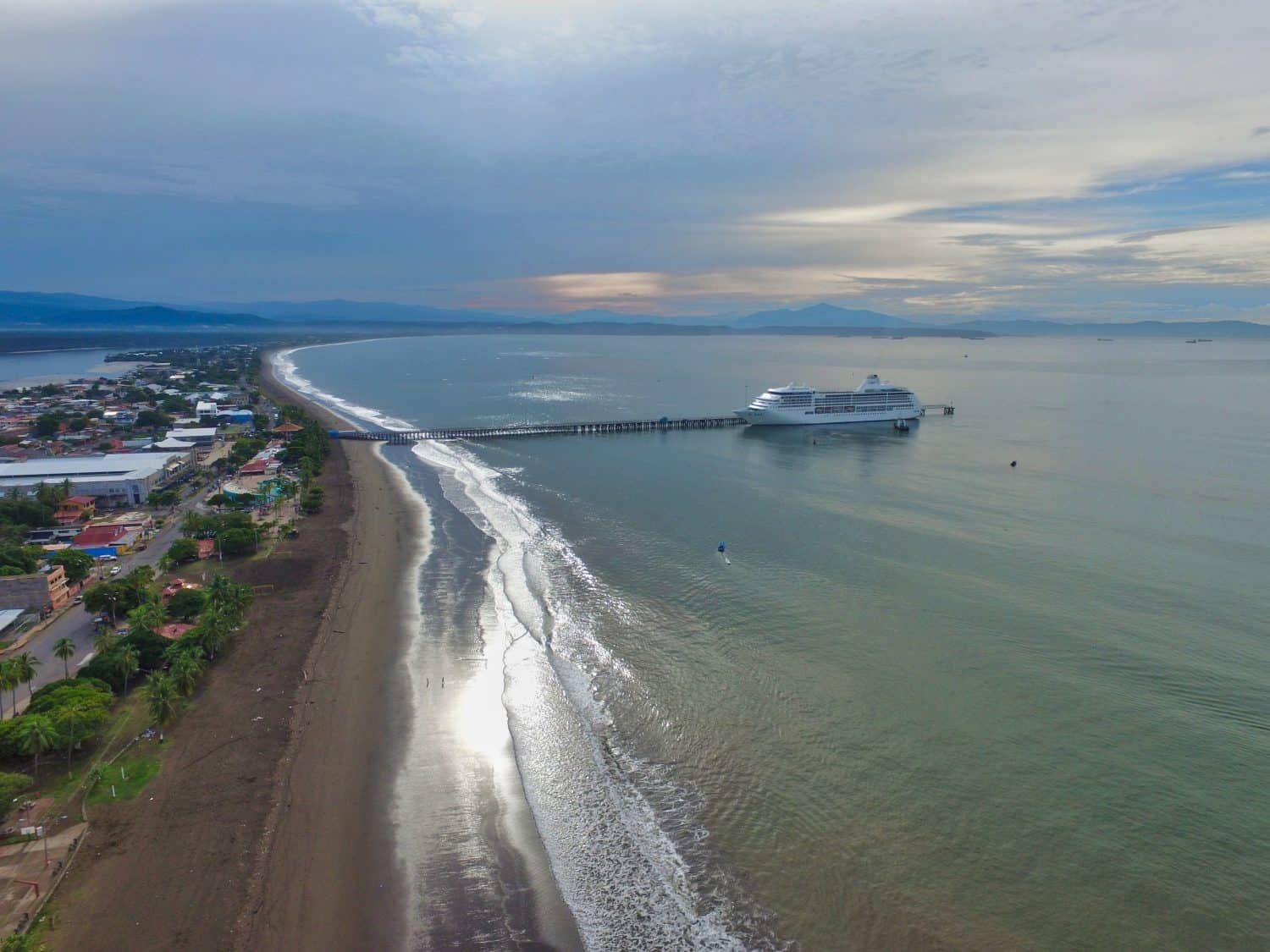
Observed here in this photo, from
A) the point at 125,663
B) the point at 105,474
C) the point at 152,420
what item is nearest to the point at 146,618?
the point at 125,663

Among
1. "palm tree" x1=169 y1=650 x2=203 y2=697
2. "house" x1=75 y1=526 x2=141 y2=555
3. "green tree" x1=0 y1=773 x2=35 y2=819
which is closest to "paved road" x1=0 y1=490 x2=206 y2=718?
"house" x1=75 y1=526 x2=141 y2=555

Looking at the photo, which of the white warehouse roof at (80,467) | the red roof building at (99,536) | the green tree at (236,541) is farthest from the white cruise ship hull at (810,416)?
the red roof building at (99,536)

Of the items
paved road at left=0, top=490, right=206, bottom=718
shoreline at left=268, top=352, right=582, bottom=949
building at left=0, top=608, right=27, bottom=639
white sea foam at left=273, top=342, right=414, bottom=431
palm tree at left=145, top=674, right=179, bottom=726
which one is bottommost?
shoreline at left=268, top=352, right=582, bottom=949

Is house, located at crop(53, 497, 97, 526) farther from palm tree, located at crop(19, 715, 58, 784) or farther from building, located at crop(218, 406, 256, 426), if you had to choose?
building, located at crop(218, 406, 256, 426)

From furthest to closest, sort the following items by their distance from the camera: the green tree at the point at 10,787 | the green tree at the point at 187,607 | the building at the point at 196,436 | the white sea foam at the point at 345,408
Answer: the white sea foam at the point at 345,408, the building at the point at 196,436, the green tree at the point at 187,607, the green tree at the point at 10,787

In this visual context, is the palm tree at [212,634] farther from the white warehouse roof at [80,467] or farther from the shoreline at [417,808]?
the white warehouse roof at [80,467]

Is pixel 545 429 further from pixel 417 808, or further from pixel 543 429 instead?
pixel 417 808
